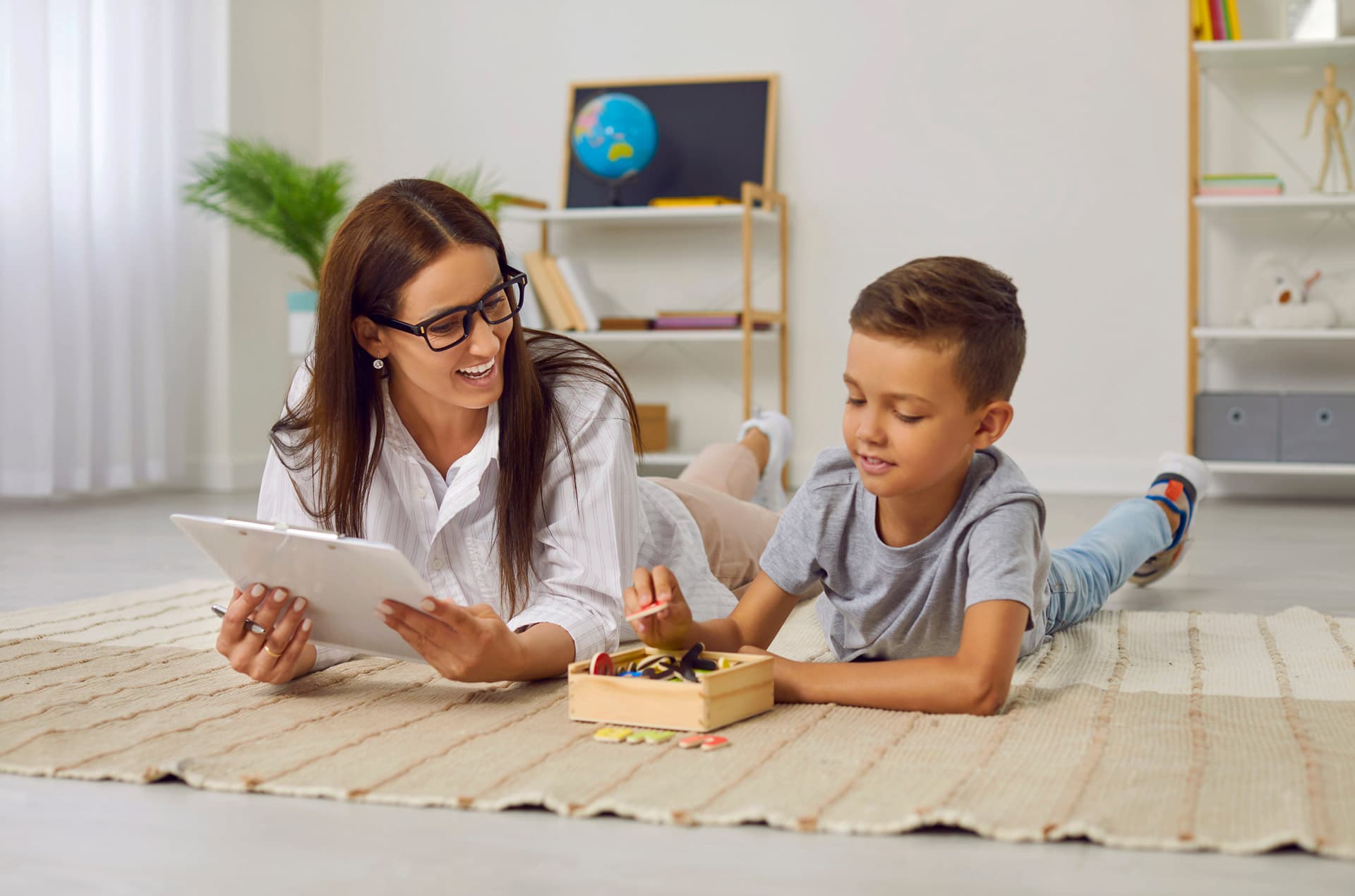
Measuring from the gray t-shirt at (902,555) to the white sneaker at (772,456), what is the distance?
1.01 metres

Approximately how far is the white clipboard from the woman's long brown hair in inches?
5.5

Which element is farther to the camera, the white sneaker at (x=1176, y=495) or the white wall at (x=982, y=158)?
the white wall at (x=982, y=158)

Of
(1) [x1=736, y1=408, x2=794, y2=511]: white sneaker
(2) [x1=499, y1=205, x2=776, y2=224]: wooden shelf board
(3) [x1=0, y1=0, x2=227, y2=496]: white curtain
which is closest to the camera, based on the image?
(1) [x1=736, y1=408, x2=794, y2=511]: white sneaker

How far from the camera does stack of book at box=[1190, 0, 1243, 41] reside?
11.3 ft

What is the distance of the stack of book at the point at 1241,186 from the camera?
342 cm

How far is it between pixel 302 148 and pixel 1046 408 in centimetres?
247

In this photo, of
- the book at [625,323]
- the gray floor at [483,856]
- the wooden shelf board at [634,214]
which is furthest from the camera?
the book at [625,323]

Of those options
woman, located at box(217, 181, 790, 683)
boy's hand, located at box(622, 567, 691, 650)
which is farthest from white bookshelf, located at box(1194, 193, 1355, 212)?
boy's hand, located at box(622, 567, 691, 650)

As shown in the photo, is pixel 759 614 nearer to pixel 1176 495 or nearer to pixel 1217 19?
pixel 1176 495

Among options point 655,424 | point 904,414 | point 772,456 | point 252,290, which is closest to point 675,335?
point 655,424

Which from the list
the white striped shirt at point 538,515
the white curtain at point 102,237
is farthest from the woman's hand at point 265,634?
the white curtain at point 102,237

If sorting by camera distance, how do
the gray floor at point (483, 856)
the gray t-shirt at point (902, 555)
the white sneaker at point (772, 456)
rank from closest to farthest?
the gray floor at point (483, 856)
the gray t-shirt at point (902, 555)
the white sneaker at point (772, 456)

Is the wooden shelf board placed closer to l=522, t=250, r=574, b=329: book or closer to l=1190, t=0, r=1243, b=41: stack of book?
l=522, t=250, r=574, b=329: book

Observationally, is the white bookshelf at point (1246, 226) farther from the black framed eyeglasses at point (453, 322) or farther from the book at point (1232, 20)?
the black framed eyeglasses at point (453, 322)
